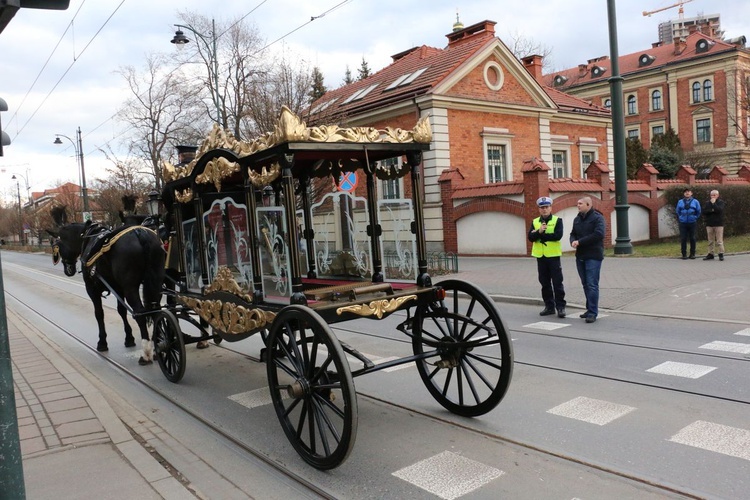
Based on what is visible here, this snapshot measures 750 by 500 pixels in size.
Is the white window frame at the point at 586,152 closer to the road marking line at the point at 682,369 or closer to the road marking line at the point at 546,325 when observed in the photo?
the road marking line at the point at 546,325

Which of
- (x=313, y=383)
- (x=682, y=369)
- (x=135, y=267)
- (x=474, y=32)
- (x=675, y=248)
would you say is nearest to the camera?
(x=313, y=383)

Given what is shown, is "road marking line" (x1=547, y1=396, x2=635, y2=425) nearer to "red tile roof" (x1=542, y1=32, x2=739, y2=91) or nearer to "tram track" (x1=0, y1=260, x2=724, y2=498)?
"tram track" (x1=0, y1=260, x2=724, y2=498)

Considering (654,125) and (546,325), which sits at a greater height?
(654,125)

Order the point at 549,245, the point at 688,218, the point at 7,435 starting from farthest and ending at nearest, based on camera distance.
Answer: the point at 688,218, the point at 549,245, the point at 7,435

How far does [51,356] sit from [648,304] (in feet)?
29.7

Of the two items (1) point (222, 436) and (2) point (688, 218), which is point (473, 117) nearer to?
(2) point (688, 218)

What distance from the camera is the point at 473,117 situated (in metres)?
22.5

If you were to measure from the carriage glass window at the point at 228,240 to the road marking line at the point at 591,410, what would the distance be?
3.01 metres

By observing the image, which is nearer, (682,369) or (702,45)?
(682,369)

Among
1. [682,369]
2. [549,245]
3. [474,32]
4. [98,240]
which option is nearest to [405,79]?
[474,32]

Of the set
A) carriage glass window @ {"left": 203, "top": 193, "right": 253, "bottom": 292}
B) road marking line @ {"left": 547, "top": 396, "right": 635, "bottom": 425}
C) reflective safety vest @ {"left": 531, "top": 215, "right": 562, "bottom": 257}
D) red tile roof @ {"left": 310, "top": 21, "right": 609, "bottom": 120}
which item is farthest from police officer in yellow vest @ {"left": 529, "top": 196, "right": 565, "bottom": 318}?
red tile roof @ {"left": 310, "top": 21, "right": 609, "bottom": 120}

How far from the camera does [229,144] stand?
5527 mm

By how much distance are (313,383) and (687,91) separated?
6499 cm

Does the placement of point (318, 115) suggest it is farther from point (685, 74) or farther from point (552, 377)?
point (685, 74)
